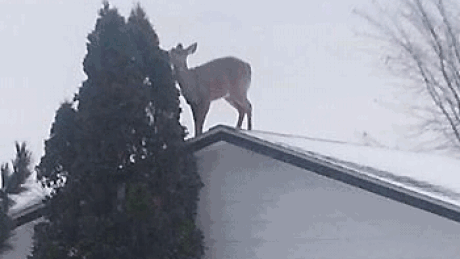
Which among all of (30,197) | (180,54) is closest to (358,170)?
(180,54)

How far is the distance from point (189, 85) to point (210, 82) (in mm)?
258

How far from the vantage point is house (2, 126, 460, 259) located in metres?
8.77

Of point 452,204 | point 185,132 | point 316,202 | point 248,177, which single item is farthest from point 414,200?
point 185,132

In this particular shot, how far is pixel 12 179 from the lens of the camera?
8656mm

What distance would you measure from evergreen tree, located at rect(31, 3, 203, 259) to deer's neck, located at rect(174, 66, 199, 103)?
101 cm

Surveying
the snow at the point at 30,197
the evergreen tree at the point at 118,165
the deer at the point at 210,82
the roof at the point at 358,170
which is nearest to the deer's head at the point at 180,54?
the deer at the point at 210,82

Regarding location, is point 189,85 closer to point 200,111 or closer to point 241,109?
point 200,111

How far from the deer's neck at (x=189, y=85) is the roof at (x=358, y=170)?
1.11 m

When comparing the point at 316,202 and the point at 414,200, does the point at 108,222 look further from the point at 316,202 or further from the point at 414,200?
the point at 414,200

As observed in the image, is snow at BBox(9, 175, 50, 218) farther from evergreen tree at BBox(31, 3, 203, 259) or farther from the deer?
the deer

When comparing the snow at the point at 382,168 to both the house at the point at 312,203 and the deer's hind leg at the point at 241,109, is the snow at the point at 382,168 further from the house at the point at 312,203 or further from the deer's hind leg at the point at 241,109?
the deer's hind leg at the point at 241,109

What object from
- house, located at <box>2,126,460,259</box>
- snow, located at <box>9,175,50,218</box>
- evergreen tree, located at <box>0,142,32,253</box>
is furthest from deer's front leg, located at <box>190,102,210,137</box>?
evergreen tree, located at <box>0,142,32,253</box>

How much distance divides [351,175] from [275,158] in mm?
905

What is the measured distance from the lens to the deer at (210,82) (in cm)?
1087
